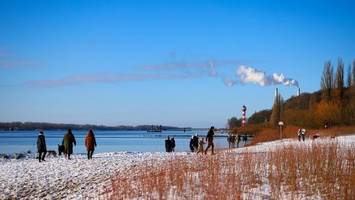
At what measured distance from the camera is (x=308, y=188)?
13.0 metres

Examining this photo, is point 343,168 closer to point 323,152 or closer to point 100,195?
point 323,152

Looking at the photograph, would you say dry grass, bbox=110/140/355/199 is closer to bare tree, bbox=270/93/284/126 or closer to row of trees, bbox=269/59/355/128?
row of trees, bbox=269/59/355/128

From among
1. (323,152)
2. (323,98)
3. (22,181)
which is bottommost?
(22,181)

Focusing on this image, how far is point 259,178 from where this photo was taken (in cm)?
1445

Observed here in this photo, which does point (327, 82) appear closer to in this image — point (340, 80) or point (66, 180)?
point (340, 80)

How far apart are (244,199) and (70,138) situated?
20220 mm

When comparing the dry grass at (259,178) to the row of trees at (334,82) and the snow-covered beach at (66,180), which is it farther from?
the row of trees at (334,82)

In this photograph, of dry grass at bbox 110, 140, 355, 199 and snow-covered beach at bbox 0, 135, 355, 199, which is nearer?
dry grass at bbox 110, 140, 355, 199

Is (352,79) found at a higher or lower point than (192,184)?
higher

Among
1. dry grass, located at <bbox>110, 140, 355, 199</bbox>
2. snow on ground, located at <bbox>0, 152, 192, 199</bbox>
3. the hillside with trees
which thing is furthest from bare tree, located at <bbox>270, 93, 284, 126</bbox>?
dry grass, located at <bbox>110, 140, 355, 199</bbox>

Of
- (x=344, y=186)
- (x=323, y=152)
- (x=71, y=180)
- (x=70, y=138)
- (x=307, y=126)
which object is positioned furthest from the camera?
(x=307, y=126)

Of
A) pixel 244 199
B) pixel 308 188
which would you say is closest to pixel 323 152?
pixel 308 188

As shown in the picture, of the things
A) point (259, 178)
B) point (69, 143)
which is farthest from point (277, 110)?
point (259, 178)

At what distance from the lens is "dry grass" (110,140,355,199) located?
12492 mm
